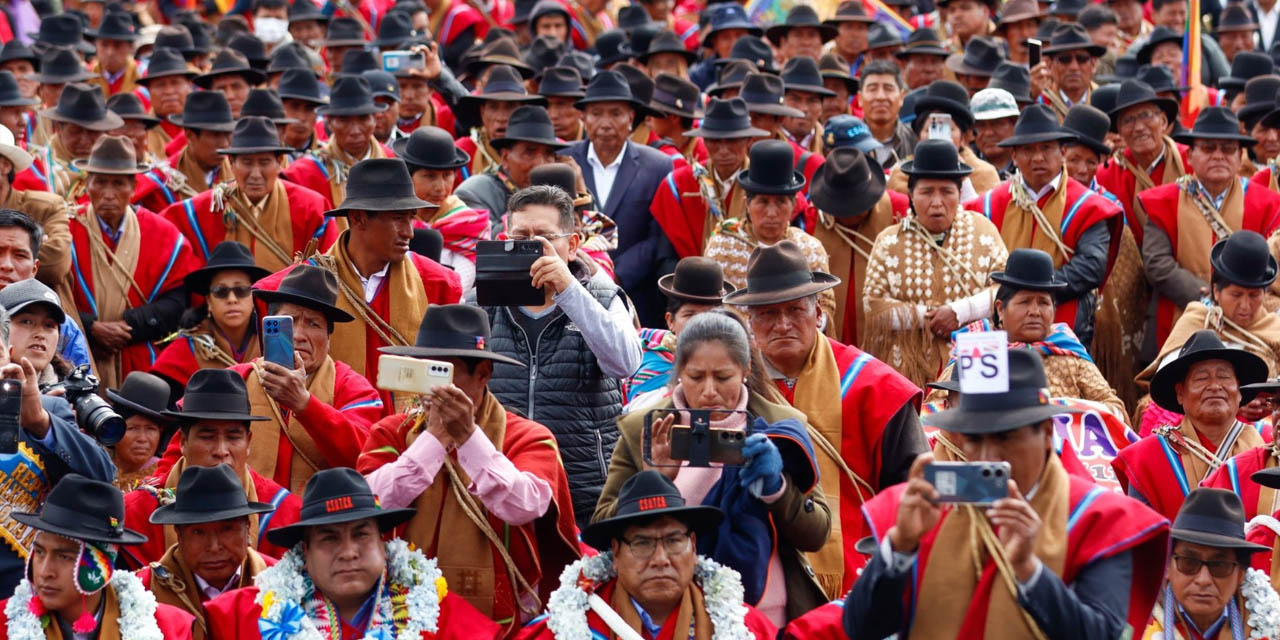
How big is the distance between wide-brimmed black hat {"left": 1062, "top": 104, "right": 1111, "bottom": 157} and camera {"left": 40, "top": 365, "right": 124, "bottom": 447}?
21.7 ft

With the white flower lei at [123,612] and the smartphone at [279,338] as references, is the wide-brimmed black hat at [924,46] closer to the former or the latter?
the smartphone at [279,338]

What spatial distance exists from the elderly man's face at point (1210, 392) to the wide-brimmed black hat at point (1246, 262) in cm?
126

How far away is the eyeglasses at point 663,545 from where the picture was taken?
7.03 metres

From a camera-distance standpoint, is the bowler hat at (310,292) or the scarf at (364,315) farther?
the scarf at (364,315)

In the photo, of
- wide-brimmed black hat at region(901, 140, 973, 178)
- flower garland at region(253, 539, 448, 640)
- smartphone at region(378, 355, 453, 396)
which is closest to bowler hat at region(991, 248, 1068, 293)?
wide-brimmed black hat at region(901, 140, 973, 178)

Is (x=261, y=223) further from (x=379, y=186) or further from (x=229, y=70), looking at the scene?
(x=229, y=70)

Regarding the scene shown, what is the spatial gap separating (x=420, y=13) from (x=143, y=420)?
958 centimetres

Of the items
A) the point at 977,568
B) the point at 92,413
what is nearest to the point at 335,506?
the point at 92,413

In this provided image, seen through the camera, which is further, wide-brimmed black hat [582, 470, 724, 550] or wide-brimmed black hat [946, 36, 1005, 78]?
wide-brimmed black hat [946, 36, 1005, 78]

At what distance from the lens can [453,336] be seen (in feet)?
25.3

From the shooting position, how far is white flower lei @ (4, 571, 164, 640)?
273 inches

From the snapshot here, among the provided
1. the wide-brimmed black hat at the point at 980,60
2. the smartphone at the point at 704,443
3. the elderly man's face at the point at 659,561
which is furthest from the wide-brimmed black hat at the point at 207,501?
the wide-brimmed black hat at the point at 980,60

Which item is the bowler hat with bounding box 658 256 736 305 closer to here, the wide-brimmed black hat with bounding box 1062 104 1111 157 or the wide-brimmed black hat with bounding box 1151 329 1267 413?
the wide-brimmed black hat with bounding box 1151 329 1267 413

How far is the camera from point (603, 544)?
23.8ft
